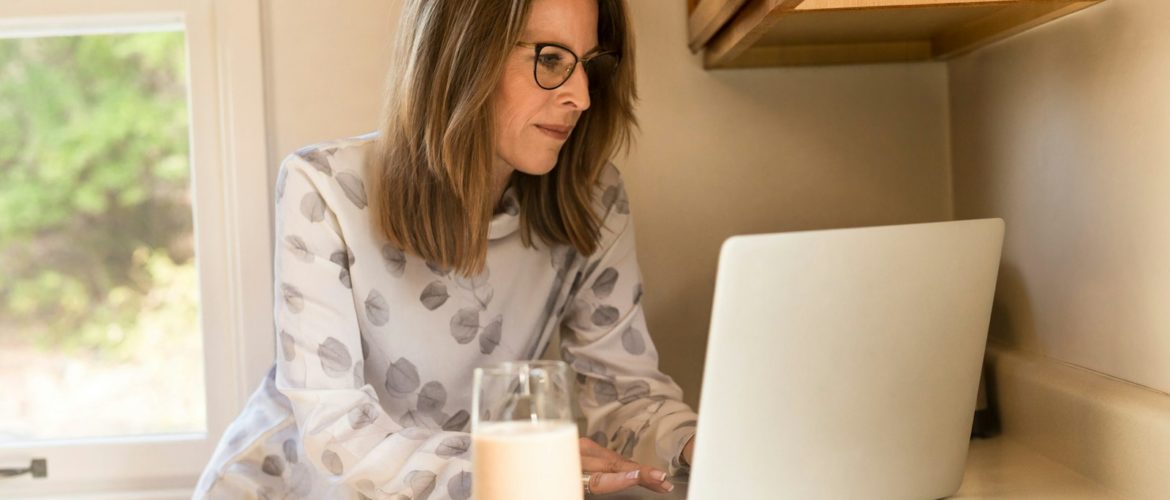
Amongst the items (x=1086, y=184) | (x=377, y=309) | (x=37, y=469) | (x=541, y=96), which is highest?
(x=541, y=96)

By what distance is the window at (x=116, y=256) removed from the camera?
1567mm

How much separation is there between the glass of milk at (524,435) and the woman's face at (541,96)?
22.4 inches

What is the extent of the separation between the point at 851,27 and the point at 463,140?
497 millimetres

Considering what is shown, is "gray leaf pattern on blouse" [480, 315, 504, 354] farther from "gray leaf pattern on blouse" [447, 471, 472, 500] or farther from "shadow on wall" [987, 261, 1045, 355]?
"shadow on wall" [987, 261, 1045, 355]

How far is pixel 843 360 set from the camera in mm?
835

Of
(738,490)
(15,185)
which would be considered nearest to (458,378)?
(738,490)

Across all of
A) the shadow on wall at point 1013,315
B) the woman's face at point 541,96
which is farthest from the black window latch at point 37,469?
the shadow on wall at point 1013,315

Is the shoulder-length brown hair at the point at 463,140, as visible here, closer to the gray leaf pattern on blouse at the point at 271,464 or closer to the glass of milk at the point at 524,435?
the gray leaf pattern on blouse at the point at 271,464

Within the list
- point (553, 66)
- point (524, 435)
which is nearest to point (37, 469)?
point (553, 66)

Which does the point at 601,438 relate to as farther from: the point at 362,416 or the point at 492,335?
the point at 362,416

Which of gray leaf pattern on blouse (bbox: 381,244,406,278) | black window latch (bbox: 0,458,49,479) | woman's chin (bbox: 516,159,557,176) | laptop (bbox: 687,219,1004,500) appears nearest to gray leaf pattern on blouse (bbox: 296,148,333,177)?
gray leaf pattern on blouse (bbox: 381,244,406,278)

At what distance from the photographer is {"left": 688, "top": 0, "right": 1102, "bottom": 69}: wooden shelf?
111 cm

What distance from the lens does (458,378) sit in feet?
4.29

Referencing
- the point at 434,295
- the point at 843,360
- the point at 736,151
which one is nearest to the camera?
the point at 843,360
